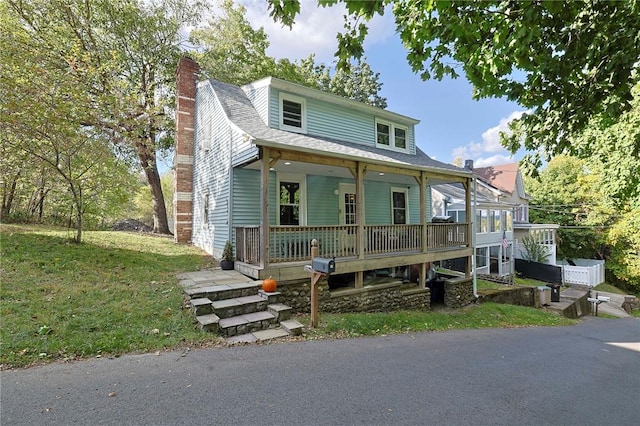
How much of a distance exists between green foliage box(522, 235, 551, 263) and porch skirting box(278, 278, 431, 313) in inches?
Answer: 553

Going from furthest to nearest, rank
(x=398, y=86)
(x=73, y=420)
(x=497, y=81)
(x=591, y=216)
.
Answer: (x=591, y=216)
(x=398, y=86)
(x=497, y=81)
(x=73, y=420)

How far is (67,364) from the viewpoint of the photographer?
3727 mm

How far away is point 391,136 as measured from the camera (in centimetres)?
1277

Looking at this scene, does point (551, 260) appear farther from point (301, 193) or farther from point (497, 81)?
point (497, 81)

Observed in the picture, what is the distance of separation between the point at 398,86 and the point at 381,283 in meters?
8.93

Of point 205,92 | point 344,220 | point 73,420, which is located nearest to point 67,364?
point 73,420

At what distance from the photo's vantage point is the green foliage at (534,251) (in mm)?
18875

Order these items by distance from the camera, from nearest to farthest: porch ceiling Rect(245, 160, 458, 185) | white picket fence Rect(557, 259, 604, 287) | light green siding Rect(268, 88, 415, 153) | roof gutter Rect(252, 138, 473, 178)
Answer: roof gutter Rect(252, 138, 473, 178) < porch ceiling Rect(245, 160, 458, 185) < light green siding Rect(268, 88, 415, 153) < white picket fence Rect(557, 259, 604, 287)

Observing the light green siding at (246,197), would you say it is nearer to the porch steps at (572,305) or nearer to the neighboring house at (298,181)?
the neighboring house at (298,181)

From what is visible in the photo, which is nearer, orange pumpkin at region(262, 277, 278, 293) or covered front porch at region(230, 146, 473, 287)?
orange pumpkin at region(262, 277, 278, 293)

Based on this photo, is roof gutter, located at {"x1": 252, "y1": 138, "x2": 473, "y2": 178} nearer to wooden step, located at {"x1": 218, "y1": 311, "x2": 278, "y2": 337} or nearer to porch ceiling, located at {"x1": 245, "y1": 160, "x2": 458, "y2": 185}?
porch ceiling, located at {"x1": 245, "y1": 160, "x2": 458, "y2": 185}

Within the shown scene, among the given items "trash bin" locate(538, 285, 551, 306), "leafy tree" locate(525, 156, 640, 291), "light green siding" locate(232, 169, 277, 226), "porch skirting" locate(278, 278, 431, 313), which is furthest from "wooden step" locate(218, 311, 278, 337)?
"leafy tree" locate(525, 156, 640, 291)

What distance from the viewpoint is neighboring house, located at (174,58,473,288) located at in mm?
7375

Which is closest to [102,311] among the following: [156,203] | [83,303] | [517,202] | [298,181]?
[83,303]
